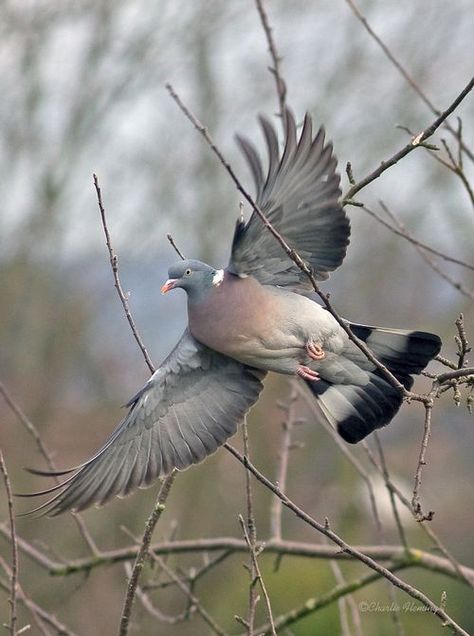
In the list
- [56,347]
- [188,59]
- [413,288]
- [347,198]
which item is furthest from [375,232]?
[347,198]

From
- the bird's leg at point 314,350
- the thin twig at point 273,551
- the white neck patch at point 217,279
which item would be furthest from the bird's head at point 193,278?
the thin twig at point 273,551

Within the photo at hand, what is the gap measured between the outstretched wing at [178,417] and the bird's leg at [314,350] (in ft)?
1.08

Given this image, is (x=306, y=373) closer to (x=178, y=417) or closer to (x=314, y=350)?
(x=314, y=350)

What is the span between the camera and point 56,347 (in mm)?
9812

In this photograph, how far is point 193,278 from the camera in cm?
356

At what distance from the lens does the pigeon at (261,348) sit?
3289 mm

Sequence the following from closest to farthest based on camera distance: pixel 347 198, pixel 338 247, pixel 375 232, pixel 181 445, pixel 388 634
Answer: pixel 347 198, pixel 338 247, pixel 181 445, pixel 388 634, pixel 375 232

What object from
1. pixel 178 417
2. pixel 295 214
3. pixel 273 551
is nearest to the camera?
pixel 295 214

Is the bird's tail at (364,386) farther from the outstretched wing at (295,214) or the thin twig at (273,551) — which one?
the thin twig at (273,551)

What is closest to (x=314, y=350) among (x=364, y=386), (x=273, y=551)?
(x=364, y=386)

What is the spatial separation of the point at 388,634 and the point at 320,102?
4881 millimetres

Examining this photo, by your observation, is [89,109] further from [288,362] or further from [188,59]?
[288,362]

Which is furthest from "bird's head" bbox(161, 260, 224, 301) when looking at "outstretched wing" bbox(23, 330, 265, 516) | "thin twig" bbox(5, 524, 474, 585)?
"thin twig" bbox(5, 524, 474, 585)

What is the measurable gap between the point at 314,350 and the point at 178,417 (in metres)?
0.61
